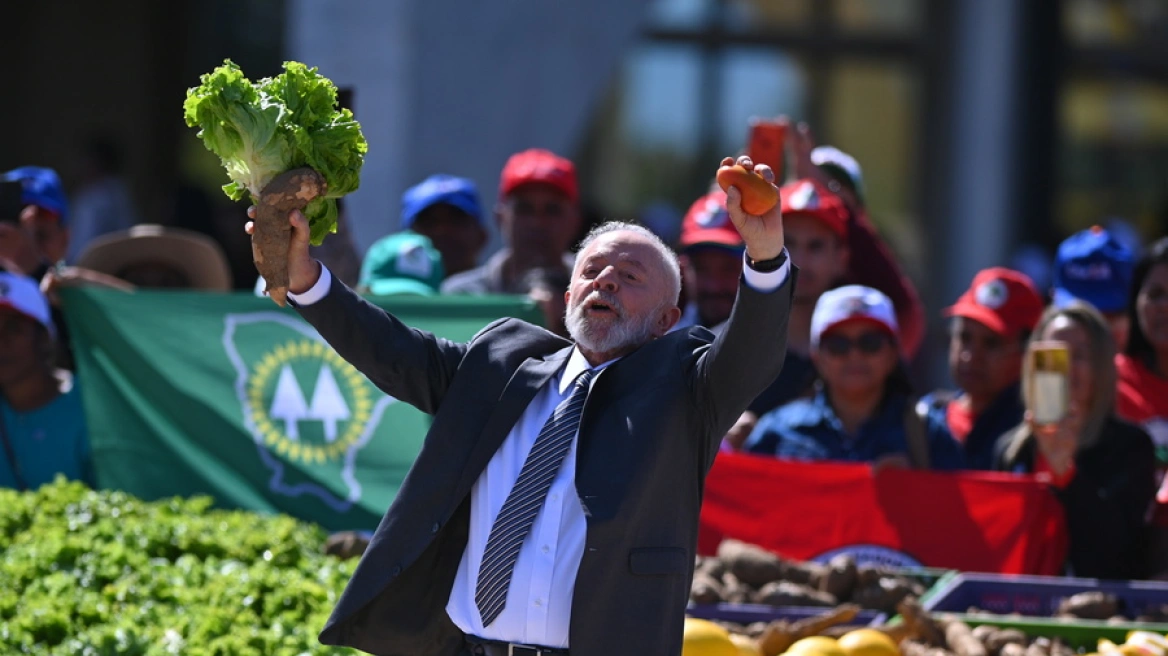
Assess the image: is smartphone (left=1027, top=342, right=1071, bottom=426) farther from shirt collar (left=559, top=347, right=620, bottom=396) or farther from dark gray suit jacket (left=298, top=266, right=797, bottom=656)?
shirt collar (left=559, top=347, right=620, bottom=396)

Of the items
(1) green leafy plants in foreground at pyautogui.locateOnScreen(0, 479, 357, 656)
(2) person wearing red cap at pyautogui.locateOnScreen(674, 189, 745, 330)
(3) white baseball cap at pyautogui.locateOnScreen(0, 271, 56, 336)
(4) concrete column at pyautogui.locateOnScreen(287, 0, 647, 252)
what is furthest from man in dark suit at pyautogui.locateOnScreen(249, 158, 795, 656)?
(4) concrete column at pyautogui.locateOnScreen(287, 0, 647, 252)

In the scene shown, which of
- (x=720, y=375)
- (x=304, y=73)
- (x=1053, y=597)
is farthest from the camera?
(x=1053, y=597)

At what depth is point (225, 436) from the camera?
6.93 meters

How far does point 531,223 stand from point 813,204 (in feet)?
4.52

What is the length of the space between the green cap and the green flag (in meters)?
0.29

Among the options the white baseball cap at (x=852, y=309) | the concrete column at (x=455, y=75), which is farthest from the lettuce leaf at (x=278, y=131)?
the concrete column at (x=455, y=75)

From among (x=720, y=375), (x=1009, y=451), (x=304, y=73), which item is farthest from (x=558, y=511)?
(x=1009, y=451)

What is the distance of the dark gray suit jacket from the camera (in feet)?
13.3

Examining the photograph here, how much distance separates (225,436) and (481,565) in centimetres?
298

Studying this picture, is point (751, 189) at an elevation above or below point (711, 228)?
above

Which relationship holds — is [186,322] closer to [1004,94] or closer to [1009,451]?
[1009,451]

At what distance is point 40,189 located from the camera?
807 centimetres

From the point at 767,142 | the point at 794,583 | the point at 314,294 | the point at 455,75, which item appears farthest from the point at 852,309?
the point at 455,75

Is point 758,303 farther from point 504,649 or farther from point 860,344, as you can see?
point 860,344
